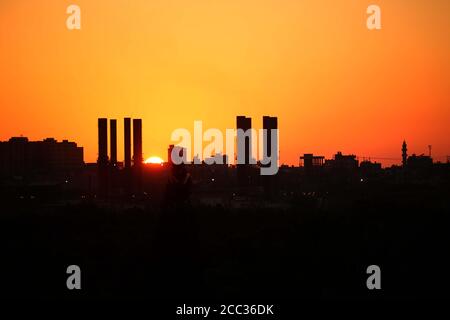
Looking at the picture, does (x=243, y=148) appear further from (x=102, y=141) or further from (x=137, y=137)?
(x=102, y=141)

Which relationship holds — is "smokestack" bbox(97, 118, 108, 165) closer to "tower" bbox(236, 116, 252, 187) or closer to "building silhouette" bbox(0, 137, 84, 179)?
"tower" bbox(236, 116, 252, 187)

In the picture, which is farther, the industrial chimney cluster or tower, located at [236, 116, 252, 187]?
the industrial chimney cluster

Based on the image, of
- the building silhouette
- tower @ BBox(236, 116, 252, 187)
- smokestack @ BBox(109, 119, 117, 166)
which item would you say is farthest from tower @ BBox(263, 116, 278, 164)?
the building silhouette

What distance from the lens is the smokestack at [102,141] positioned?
255 ft

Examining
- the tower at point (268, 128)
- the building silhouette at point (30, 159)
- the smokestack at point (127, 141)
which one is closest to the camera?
the tower at point (268, 128)

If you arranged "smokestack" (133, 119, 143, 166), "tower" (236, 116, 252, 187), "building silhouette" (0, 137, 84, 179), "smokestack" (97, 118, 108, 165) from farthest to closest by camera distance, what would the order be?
"building silhouette" (0, 137, 84, 179), "smokestack" (97, 118, 108, 165), "smokestack" (133, 119, 143, 166), "tower" (236, 116, 252, 187)

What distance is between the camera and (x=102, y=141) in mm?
78250

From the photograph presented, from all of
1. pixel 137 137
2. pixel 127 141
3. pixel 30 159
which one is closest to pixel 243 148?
pixel 137 137

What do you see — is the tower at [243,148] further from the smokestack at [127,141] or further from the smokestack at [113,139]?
the smokestack at [113,139]

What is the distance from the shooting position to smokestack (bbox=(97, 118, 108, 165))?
77.7 meters

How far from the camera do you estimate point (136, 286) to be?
2420 centimetres

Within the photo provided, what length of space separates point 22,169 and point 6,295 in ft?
340

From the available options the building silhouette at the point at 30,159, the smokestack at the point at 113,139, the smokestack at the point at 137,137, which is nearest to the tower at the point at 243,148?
the smokestack at the point at 137,137
